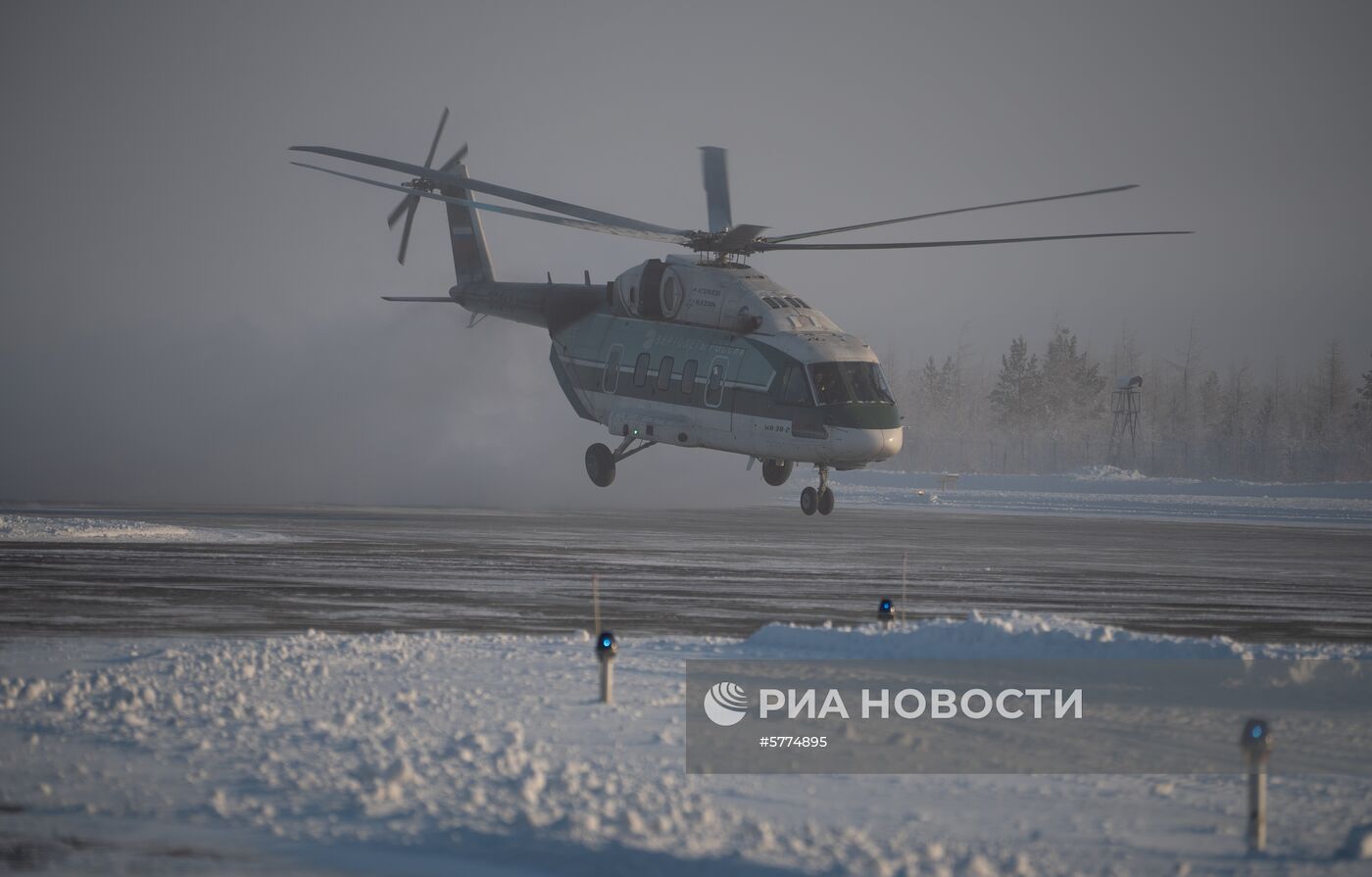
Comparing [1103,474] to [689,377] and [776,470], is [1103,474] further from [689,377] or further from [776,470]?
[689,377]

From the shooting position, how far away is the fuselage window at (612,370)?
33.7 m

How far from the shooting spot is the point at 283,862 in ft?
24.4

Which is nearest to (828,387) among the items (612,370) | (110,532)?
(612,370)

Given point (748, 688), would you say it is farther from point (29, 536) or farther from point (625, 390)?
point (29, 536)

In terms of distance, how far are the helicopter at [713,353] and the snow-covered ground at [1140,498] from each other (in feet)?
89.4

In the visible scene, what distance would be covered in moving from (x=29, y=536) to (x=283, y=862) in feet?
88.7

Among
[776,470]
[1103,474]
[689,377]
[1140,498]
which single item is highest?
[689,377]

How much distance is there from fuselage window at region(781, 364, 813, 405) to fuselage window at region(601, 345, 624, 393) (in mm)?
5362

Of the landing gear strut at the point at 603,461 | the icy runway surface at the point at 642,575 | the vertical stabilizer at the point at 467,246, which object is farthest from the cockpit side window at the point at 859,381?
the vertical stabilizer at the point at 467,246

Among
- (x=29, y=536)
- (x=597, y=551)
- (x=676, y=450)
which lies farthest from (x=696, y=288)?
(x=676, y=450)

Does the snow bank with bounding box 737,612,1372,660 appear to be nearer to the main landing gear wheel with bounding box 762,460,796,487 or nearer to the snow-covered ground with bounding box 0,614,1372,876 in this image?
the snow-covered ground with bounding box 0,614,1372,876

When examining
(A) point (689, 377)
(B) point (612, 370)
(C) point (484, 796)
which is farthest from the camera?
(B) point (612, 370)

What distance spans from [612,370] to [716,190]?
5058 millimetres

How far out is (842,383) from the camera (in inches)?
1161
